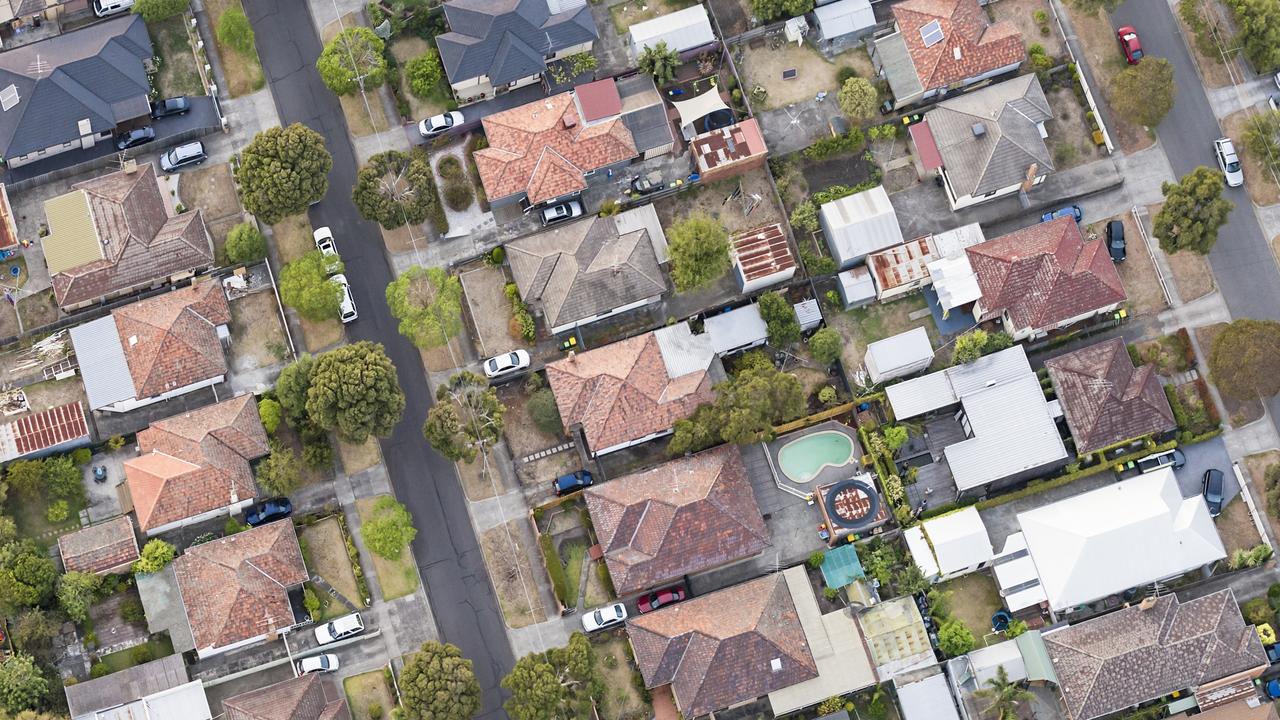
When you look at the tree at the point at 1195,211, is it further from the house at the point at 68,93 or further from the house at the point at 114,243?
the house at the point at 68,93


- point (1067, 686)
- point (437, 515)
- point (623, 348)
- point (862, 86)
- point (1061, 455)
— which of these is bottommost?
point (1067, 686)

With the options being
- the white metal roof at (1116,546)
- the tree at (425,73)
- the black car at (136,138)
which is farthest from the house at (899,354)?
the black car at (136,138)

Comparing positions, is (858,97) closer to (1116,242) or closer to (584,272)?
(1116,242)

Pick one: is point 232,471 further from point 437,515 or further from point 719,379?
point 719,379

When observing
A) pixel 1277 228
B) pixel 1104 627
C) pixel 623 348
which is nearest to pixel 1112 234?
pixel 1277 228

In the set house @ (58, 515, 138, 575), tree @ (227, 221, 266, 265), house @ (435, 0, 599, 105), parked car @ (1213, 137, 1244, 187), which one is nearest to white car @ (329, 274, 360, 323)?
tree @ (227, 221, 266, 265)

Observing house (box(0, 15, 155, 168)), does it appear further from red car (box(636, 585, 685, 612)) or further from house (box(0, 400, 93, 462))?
red car (box(636, 585, 685, 612))

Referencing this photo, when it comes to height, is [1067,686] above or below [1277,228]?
below
